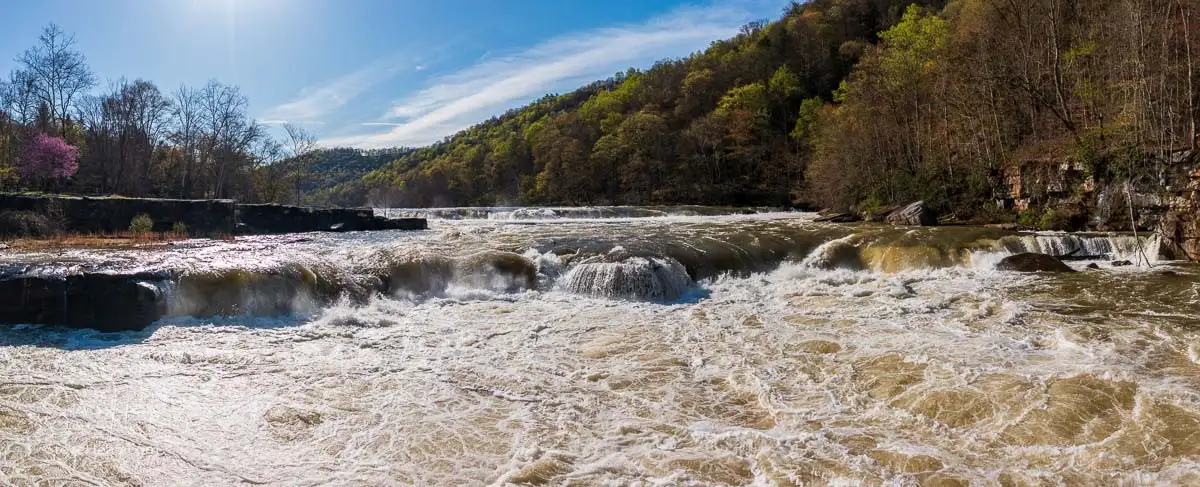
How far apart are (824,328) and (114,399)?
9.20m

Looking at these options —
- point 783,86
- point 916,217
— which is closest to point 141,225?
point 916,217

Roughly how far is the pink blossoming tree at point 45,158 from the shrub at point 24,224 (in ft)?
57.1

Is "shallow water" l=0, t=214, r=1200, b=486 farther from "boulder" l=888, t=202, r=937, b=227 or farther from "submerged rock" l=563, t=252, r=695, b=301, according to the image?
"boulder" l=888, t=202, r=937, b=227

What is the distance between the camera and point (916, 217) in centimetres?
2138

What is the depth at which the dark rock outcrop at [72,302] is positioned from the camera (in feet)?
29.0

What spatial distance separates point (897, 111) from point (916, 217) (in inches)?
303

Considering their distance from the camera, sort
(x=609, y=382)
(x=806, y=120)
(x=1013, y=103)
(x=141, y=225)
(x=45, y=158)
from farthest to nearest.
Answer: (x=806, y=120)
(x=45, y=158)
(x=1013, y=103)
(x=141, y=225)
(x=609, y=382)

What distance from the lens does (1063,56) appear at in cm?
2194

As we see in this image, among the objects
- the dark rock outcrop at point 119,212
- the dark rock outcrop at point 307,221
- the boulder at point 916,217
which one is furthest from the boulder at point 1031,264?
the dark rock outcrop at point 119,212

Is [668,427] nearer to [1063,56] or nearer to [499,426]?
[499,426]

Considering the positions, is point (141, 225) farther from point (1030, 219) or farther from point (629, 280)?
point (1030, 219)

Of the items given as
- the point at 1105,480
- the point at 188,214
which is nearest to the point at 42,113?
the point at 188,214

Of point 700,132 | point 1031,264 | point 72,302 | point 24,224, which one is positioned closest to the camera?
point 72,302

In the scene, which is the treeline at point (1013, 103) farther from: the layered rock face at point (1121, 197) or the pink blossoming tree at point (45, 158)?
the pink blossoming tree at point (45, 158)
